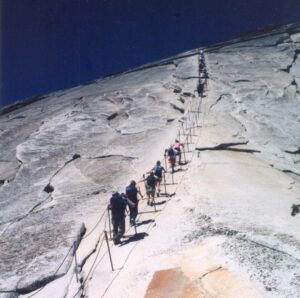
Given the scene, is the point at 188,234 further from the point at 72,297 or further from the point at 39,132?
the point at 39,132

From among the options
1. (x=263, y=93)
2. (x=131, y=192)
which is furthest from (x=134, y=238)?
(x=263, y=93)

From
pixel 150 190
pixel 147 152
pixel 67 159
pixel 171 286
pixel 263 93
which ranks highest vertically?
pixel 263 93

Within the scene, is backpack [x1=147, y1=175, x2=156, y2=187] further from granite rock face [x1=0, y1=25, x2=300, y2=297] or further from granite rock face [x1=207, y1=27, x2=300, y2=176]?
granite rock face [x1=207, y1=27, x2=300, y2=176]

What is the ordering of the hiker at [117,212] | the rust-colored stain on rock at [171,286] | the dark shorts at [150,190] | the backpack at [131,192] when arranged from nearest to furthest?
the rust-colored stain on rock at [171,286] → the hiker at [117,212] → the backpack at [131,192] → the dark shorts at [150,190]

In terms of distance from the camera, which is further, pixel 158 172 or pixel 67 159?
pixel 67 159

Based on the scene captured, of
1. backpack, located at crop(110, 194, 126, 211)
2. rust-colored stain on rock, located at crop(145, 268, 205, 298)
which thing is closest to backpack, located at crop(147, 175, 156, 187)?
backpack, located at crop(110, 194, 126, 211)

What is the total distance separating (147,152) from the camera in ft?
73.5

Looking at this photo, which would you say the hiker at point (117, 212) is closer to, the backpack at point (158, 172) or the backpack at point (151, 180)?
the backpack at point (151, 180)

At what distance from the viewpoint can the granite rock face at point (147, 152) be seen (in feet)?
40.9

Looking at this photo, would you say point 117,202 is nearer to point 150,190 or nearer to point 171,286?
point 150,190

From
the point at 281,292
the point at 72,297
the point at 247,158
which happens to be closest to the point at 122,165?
the point at 247,158

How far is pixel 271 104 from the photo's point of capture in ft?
99.5

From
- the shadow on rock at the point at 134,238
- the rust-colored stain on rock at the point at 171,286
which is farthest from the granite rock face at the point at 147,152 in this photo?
the shadow on rock at the point at 134,238

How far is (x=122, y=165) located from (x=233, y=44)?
3253 cm
